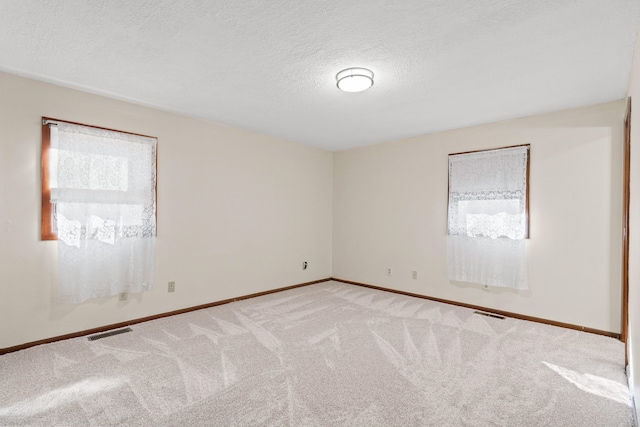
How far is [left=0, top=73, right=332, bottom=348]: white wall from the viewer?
280 centimetres

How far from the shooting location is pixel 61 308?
9.96ft

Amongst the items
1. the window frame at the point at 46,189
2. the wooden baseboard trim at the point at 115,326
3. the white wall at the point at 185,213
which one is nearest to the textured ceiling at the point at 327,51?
the white wall at the point at 185,213

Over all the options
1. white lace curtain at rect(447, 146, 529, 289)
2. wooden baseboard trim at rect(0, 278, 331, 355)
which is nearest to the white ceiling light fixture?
white lace curtain at rect(447, 146, 529, 289)

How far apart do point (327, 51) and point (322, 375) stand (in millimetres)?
2389

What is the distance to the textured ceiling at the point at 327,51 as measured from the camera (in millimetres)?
1877

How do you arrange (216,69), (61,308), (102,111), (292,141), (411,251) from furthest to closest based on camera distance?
(292,141), (411,251), (102,111), (61,308), (216,69)

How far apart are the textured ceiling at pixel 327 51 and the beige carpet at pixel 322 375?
2382 millimetres

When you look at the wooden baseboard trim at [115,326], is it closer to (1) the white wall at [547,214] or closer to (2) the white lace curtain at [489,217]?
(1) the white wall at [547,214]

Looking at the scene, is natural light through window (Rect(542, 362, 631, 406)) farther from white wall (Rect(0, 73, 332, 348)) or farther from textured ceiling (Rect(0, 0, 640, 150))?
white wall (Rect(0, 73, 332, 348))

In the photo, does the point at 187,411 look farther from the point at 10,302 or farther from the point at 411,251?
the point at 411,251

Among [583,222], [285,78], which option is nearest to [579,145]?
[583,222]

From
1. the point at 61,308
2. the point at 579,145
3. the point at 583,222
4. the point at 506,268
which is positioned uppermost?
the point at 579,145

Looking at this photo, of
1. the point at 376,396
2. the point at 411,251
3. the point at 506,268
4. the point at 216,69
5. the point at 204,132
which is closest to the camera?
the point at 376,396

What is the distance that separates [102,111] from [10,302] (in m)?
1.94
